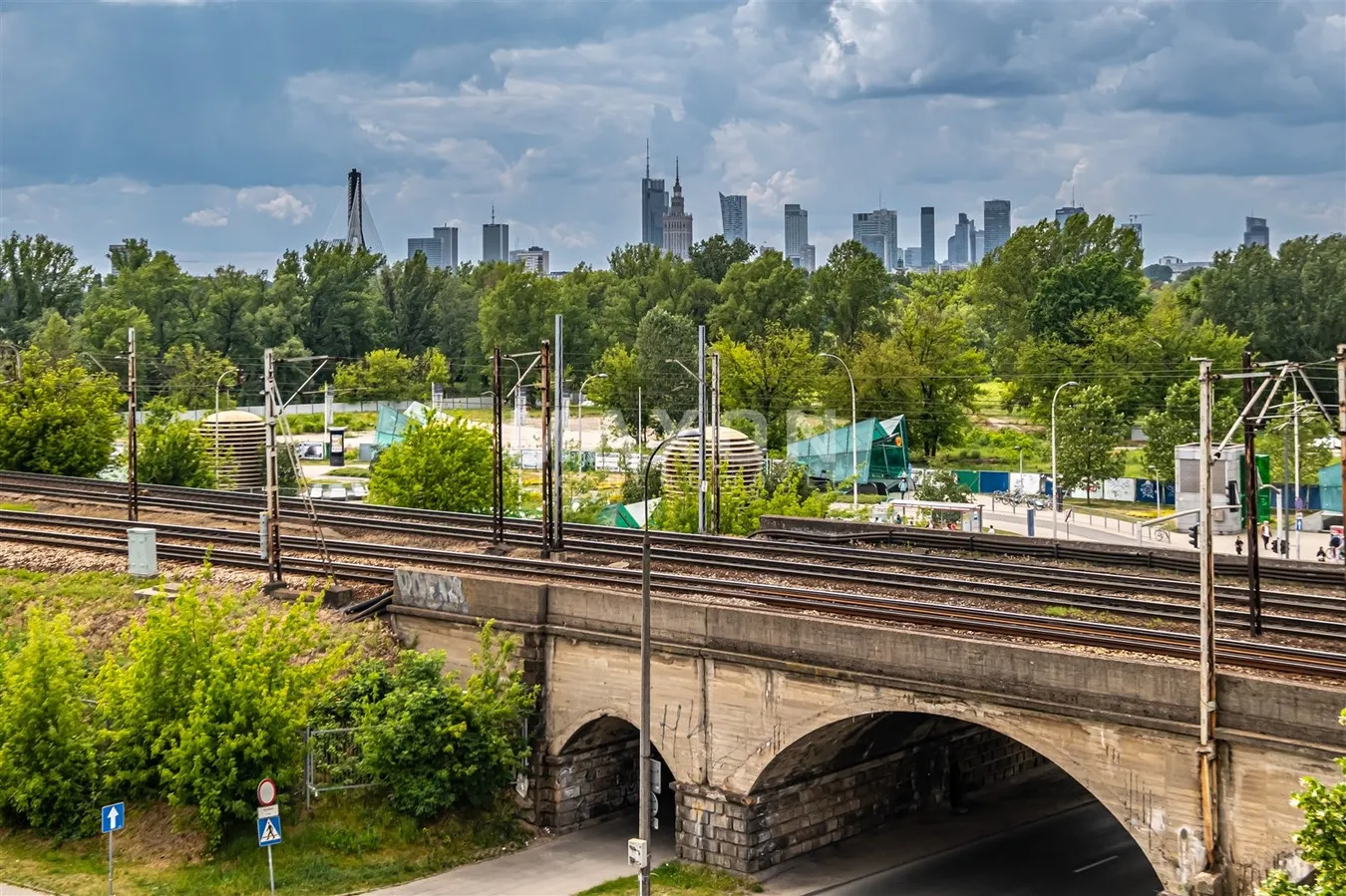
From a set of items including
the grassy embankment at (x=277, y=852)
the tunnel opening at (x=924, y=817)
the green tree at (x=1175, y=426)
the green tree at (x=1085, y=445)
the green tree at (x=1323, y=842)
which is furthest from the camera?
the green tree at (x=1085, y=445)

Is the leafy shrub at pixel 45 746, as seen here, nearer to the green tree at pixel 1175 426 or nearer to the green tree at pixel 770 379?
the green tree at pixel 1175 426

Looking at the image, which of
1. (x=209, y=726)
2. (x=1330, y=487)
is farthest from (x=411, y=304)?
(x=209, y=726)

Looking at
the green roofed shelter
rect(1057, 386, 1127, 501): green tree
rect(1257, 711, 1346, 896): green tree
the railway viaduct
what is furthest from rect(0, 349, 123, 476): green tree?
rect(1257, 711, 1346, 896): green tree

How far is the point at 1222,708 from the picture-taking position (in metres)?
23.2

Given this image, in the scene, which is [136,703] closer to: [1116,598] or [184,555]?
[184,555]

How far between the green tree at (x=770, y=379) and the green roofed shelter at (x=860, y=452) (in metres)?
5.00

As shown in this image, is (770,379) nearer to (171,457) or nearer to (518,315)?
(171,457)

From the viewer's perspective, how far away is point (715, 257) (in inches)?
6201

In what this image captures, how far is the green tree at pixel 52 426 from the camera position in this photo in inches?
2660

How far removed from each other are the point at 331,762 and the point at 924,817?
1279 centimetres

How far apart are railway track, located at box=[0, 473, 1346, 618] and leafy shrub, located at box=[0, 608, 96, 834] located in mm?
14772

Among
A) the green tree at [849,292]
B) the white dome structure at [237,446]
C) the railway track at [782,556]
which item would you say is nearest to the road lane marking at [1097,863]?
the railway track at [782,556]

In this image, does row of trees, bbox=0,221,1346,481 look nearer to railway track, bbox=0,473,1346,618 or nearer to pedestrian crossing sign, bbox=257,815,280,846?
railway track, bbox=0,473,1346,618

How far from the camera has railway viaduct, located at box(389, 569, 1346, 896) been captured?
2308cm
